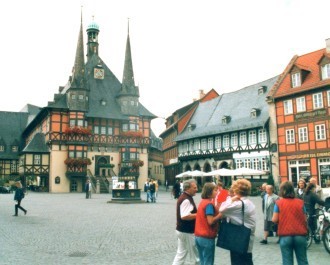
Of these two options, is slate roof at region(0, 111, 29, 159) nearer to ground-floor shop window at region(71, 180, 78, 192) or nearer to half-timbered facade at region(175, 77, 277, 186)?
ground-floor shop window at region(71, 180, 78, 192)

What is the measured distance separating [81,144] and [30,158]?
696 centimetres

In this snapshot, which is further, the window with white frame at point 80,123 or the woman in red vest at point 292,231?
the window with white frame at point 80,123

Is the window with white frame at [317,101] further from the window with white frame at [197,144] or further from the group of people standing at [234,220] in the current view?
Result: the group of people standing at [234,220]

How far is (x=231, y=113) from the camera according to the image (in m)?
49.4

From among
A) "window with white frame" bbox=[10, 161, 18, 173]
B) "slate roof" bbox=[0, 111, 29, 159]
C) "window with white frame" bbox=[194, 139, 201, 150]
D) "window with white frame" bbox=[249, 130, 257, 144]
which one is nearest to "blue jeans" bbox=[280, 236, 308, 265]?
"window with white frame" bbox=[249, 130, 257, 144]

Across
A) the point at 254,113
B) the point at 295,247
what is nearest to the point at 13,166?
the point at 254,113

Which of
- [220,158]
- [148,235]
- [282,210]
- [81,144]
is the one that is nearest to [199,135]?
[220,158]

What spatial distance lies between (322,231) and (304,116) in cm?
2943

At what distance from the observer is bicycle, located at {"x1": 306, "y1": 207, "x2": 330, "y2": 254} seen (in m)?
9.55

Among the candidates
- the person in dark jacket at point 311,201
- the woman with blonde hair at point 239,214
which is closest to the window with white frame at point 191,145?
the person in dark jacket at point 311,201

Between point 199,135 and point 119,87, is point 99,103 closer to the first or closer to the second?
point 119,87

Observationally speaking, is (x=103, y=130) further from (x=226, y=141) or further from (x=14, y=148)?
(x=14, y=148)

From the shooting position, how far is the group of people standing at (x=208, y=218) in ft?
19.4

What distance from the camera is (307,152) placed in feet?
123
